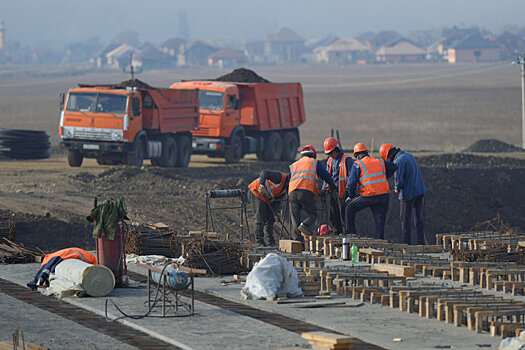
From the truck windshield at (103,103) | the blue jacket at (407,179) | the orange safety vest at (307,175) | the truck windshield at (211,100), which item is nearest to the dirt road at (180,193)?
the truck windshield at (103,103)

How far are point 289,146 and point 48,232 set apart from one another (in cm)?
1772

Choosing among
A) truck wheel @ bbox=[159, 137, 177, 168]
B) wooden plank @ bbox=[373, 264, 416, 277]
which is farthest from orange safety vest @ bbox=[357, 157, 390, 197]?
truck wheel @ bbox=[159, 137, 177, 168]

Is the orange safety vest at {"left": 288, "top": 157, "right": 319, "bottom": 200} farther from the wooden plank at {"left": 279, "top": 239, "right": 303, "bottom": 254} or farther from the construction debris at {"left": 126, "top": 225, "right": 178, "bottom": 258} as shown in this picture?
the construction debris at {"left": 126, "top": 225, "right": 178, "bottom": 258}

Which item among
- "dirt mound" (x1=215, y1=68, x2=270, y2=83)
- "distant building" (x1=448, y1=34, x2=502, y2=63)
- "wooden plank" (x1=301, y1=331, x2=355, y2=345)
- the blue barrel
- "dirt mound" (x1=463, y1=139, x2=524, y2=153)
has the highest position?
"distant building" (x1=448, y1=34, x2=502, y2=63)

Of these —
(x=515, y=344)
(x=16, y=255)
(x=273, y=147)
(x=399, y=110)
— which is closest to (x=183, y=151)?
(x=273, y=147)

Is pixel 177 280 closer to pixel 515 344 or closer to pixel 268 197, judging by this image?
pixel 515 344

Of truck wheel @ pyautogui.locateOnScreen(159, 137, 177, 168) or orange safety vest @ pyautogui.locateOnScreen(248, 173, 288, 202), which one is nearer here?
orange safety vest @ pyautogui.locateOnScreen(248, 173, 288, 202)

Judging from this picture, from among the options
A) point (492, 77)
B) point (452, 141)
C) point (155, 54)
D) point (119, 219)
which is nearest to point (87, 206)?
point (119, 219)

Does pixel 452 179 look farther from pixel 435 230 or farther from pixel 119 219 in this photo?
pixel 119 219

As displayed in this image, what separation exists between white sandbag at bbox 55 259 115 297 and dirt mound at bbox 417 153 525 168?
80.4 feet

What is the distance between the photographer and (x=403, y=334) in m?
11.1

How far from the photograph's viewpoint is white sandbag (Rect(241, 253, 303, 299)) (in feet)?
43.0

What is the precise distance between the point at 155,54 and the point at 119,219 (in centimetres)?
17856

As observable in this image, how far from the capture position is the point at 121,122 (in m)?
31.2
